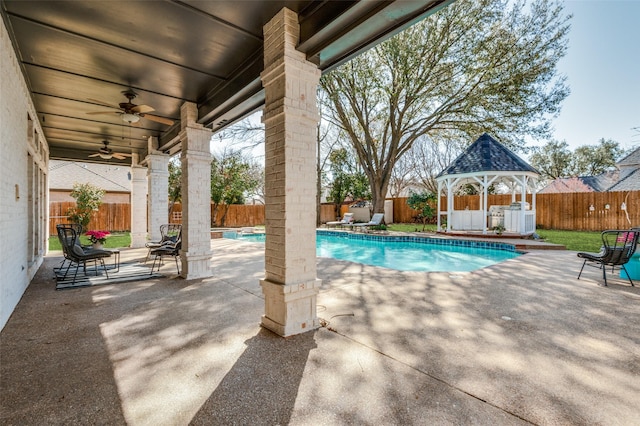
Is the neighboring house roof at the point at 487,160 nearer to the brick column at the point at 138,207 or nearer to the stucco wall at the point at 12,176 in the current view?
the brick column at the point at 138,207

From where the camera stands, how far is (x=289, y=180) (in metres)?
2.90

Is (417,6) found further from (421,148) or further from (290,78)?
(421,148)

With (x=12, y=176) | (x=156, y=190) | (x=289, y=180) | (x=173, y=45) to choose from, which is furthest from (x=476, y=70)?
(x=12, y=176)

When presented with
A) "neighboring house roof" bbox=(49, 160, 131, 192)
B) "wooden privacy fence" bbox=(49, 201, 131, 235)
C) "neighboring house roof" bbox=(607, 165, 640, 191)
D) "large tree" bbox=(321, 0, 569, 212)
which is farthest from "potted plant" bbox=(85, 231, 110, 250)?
"neighboring house roof" bbox=(607, 165, 640, 191)

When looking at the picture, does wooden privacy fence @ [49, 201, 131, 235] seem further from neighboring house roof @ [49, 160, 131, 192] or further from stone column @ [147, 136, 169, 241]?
stone column @ [147, 136, 169, 241]

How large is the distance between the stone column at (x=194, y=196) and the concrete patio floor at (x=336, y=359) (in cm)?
116

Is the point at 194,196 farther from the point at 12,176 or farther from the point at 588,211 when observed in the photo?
the point at 588,211

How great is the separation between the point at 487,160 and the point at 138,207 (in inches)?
481

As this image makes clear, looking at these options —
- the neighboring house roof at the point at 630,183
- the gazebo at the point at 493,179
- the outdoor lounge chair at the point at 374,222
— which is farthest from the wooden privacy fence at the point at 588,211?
the outdoor lounge chair at the point at 374,222

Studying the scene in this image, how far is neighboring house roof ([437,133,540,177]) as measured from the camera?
10.6 meters

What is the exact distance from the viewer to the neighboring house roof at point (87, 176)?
17953mm

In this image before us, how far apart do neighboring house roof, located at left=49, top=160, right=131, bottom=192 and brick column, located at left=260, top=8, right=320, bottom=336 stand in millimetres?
18626

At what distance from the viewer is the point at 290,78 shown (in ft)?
9.64

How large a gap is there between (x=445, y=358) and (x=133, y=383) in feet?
7.63
